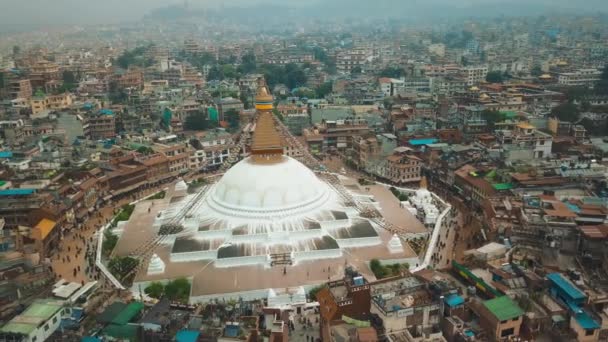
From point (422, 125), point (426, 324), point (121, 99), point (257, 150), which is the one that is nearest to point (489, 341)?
point (426, 324)

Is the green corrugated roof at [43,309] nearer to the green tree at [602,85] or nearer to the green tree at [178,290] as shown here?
the green tree at [178,290]

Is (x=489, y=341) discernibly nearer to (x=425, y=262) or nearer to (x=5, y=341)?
(x=425, y=262)

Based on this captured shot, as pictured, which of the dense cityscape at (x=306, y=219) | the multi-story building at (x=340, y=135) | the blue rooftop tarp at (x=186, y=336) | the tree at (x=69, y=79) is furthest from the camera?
the tree at (x=69, y=79)

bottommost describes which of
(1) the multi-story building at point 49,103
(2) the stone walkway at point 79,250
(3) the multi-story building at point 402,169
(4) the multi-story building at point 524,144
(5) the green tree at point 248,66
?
(2) the stone walkway at point 79,250

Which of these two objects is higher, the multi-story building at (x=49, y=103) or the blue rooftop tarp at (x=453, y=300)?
the multi-story building at (x=49, y=103)

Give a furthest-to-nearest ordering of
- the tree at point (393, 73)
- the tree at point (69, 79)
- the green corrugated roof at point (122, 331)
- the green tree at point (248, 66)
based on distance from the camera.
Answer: the green tree at point (248, 66) < the tree at point (393, 73) < the tree at point (69, 79) < the green corrugated roof at point (122, 331)

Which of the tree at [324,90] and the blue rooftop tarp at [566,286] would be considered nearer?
the blue rooftop tarp at [566,286]

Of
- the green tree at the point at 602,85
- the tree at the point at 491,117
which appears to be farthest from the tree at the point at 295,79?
the green tree at the point at 602,85

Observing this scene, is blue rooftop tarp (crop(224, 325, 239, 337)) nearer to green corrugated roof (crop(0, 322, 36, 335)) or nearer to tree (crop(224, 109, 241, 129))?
green corrugated roof (crop(0, 322, 36, 335))
